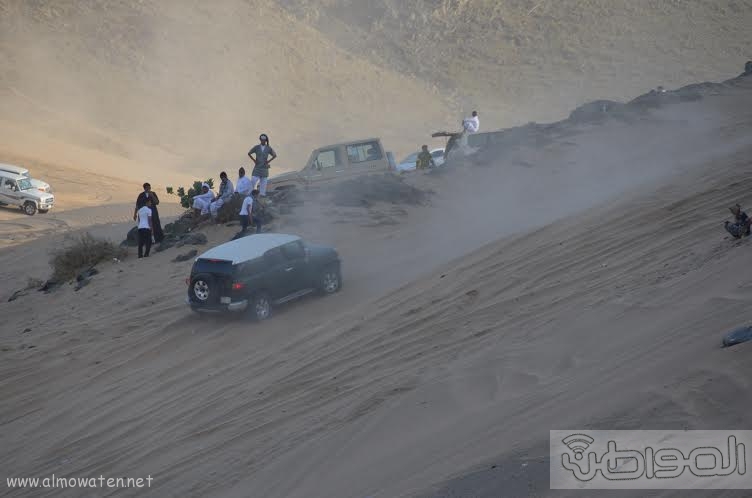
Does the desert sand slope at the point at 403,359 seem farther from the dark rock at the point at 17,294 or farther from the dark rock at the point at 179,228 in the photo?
the dark rock at the point at 179,228

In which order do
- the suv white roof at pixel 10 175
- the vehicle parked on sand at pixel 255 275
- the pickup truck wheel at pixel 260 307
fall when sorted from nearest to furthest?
the vehicle parked on sand at pixel 255 275
the pickup truck wheel at pixel 260 307
the suv white roof at pixel 10 175

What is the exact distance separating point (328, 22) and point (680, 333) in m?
67.6

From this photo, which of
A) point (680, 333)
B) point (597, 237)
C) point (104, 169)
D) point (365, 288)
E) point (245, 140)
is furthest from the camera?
point (245, 140)

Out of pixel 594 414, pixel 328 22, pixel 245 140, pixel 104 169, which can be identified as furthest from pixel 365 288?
pixel 328 22

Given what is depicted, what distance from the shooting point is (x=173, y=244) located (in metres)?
20.0

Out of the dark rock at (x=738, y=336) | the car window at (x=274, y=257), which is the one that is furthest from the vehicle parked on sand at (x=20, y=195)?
the dark rock at (x=738, y=336)

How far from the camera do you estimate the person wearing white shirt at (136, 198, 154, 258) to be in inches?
762

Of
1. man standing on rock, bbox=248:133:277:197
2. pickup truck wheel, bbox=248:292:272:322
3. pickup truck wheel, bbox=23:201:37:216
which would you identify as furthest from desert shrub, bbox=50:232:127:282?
pickup truck wheel, bbox=23:201:37:216

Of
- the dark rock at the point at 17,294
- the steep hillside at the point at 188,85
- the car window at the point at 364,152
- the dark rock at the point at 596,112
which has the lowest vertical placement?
the dark rock at the point at 17,294

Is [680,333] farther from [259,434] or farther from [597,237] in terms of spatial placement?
[597,237]

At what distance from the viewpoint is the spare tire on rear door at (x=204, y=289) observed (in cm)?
1437

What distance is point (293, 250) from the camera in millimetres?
15438

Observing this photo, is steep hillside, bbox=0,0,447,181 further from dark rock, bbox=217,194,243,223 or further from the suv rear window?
the suv rear window

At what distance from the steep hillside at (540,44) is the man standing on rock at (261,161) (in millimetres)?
35833
